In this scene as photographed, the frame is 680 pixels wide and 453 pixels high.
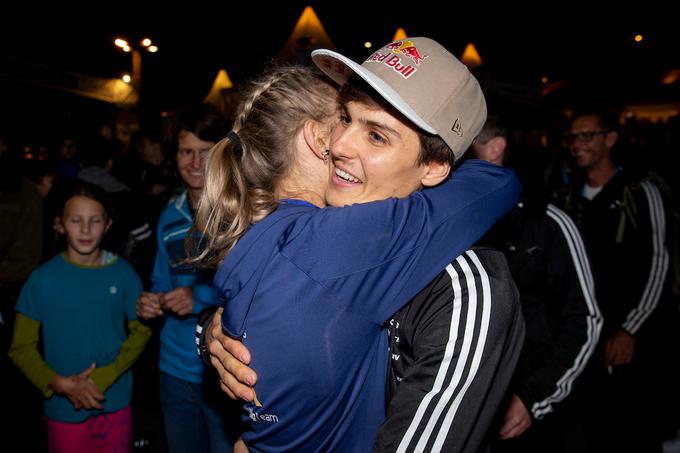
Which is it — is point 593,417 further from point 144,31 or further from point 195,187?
point 144,31

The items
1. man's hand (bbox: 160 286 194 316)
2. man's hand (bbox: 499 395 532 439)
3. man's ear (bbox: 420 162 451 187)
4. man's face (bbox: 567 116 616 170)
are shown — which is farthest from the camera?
man's face (bbox: 567 116 616 170)

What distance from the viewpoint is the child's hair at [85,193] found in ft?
10.7

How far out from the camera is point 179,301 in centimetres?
264

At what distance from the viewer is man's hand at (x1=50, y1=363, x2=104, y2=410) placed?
2.81 m

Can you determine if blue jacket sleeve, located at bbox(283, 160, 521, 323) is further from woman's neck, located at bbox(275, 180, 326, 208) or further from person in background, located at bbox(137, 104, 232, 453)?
person in background, located at bbox(137, 104, 232, 453)

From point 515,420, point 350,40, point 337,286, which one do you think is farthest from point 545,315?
point 350,40

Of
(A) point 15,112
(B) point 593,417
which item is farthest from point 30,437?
(A) point 15,112

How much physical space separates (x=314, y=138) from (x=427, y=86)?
1.52 feet

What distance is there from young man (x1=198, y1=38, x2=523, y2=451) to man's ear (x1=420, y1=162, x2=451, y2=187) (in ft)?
0.14

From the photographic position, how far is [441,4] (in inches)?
593

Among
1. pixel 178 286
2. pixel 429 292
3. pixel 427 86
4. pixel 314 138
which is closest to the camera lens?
pixel 429 292

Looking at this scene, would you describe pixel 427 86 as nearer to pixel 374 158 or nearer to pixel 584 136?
pixel 374 158

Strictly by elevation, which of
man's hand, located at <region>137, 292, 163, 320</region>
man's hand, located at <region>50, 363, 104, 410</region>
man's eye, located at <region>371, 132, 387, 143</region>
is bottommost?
man's hand, located at <region>50, 363, 104, 410</region>

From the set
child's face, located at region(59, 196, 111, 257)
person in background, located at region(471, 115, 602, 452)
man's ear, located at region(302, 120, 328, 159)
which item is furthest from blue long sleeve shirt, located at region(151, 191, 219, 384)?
person in background, located at region(471, 115, 602, 452)
